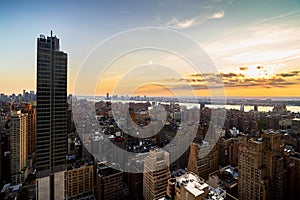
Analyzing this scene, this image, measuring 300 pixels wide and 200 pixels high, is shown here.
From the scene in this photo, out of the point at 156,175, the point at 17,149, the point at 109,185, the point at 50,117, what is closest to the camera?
the point at 50,117

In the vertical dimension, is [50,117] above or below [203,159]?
above

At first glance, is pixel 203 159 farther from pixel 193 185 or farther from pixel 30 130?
pixel 30 130

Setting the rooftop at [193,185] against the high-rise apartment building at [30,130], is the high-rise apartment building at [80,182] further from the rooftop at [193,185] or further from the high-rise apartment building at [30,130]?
the rooftop at [193,185]

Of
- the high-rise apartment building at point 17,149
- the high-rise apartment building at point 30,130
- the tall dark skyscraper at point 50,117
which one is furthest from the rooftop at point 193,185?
the high-rise apartment building at point 30,130

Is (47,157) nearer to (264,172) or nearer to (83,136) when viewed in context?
(83,136)

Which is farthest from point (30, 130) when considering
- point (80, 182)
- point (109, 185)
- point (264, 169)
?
point (264, 169)

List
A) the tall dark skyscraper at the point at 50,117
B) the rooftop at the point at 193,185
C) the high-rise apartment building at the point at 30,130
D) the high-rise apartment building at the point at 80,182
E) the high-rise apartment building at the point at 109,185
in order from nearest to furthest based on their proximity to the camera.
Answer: the rooftop at the point at 193,185 → the tall dark skyscraper at the point at 50,117 → the high-rise apartment building at the point at 109,185 → the high-rise apartment building at the point at 80,182 → the high-rise apartment building at the point at 30,130

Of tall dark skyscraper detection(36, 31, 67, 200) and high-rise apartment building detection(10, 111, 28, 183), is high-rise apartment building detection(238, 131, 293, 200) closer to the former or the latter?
tall dark skyscraper detection(36, 31, 67, 200)

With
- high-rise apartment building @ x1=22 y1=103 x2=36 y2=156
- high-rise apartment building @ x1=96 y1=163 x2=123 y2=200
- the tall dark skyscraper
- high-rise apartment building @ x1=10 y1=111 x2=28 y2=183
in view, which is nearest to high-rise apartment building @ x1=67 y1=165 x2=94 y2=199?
high-rise apartment building @ x1=96 y1=163 x2=123 y2=200
